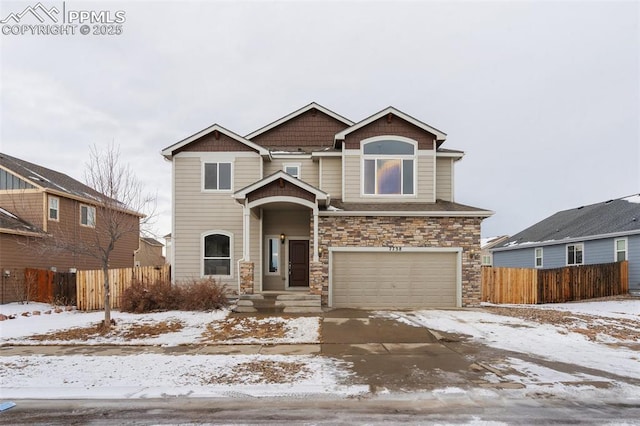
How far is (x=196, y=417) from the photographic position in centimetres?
483

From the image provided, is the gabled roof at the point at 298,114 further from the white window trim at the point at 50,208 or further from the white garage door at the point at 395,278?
the white window trim at the point at 50,208

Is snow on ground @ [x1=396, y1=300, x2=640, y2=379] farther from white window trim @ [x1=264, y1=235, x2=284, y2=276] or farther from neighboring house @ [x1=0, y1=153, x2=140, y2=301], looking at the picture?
neighboring house @ [x1=0, y1=153, x2=140, y2=301]

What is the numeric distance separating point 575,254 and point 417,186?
A: 13.6m

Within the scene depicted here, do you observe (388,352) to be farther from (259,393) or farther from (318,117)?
(318,117)

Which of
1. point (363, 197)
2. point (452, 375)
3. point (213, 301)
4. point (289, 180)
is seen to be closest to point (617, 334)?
point (452, 375)

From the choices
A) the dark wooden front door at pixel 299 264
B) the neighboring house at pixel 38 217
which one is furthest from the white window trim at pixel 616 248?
the neighboring house at pixel 38 217

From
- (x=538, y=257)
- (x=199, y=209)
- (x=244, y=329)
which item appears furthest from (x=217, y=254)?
(x=538, y=257)

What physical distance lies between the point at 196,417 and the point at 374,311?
8698 mm

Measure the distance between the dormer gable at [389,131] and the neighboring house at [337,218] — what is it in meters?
0.04

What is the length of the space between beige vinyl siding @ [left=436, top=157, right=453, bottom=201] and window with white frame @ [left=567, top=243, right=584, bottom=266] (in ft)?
37.8

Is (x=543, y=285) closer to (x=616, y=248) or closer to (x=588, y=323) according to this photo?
(x=616, y=248)

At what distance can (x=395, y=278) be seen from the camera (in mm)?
14133

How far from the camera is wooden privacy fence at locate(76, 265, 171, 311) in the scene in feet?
44.7

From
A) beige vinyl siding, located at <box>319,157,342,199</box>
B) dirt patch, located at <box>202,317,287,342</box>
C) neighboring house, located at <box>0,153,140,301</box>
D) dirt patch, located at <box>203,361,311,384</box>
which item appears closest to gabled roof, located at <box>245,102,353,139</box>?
beige vinyl siding, located at <box>319,157,342,199</box>
